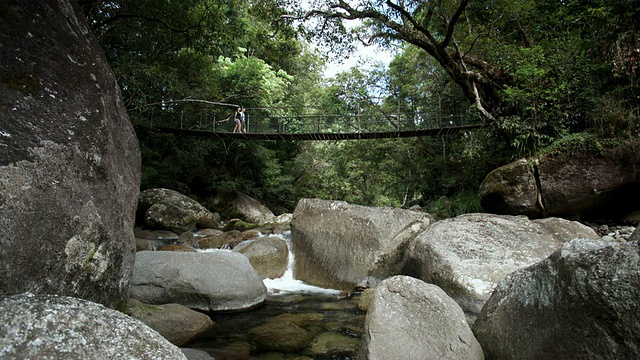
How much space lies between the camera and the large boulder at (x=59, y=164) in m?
2.00

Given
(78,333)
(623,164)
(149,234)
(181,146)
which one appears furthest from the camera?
(181,146)

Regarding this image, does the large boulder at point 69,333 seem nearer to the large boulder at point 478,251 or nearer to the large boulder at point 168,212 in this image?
the large boulder at point 478,251

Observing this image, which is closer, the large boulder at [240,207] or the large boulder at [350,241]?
the large boulder at [350,241]

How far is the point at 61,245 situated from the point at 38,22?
1585 millimetres

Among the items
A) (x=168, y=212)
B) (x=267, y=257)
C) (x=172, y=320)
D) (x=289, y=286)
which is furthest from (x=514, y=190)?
(x=168, y=212)

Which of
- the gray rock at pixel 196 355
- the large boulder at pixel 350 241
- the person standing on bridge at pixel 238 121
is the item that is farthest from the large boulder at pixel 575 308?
the person standing on bridge at pixel 238 121

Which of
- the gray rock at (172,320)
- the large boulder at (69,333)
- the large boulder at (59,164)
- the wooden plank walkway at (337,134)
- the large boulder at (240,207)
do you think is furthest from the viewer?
the large boulder at (240,207)

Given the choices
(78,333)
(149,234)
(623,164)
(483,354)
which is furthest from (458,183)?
(78,333)

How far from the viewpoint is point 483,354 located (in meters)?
2.42

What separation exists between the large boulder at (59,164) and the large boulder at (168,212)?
24.9ft

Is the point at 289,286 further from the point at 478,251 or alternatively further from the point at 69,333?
the point at 69,333

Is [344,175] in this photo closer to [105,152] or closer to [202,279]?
[202,279]

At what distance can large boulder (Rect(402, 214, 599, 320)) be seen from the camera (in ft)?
12.8

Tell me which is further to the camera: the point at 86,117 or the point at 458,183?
→ the point at 458,183
